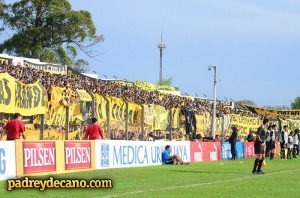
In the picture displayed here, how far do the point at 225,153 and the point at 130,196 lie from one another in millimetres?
27480

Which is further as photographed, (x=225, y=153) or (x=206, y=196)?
(x=225, y=153)

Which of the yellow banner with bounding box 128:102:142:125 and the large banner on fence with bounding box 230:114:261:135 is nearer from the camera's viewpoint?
the yellow banner with bounding box 128:102:142:125

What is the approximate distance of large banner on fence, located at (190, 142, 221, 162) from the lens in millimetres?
37881

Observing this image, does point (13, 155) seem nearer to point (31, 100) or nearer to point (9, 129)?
point (9, 129)

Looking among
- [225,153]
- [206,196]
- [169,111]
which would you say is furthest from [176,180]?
[225,153]

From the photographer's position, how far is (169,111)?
3856 cm

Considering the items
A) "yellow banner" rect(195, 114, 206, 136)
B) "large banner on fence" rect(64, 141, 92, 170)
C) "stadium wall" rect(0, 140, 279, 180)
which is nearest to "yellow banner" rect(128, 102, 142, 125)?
"stadium wall" rect(0, 140, 279, 180)

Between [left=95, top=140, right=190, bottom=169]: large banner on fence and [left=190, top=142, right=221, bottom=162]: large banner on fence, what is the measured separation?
2.81 m

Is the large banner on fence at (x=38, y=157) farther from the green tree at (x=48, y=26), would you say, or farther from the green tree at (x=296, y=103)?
the green tree at (x=296, y=103)

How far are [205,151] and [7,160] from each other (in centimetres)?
1999

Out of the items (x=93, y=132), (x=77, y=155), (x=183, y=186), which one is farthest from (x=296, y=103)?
(x=183, y=186)

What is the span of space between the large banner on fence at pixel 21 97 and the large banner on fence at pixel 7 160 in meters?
3.77

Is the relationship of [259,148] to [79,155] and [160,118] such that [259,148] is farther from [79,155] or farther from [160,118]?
[160,118]

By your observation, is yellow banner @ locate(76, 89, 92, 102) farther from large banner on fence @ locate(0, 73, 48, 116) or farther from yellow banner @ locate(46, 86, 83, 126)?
large banner on fence @ locate(0, 73, 48, 116)
